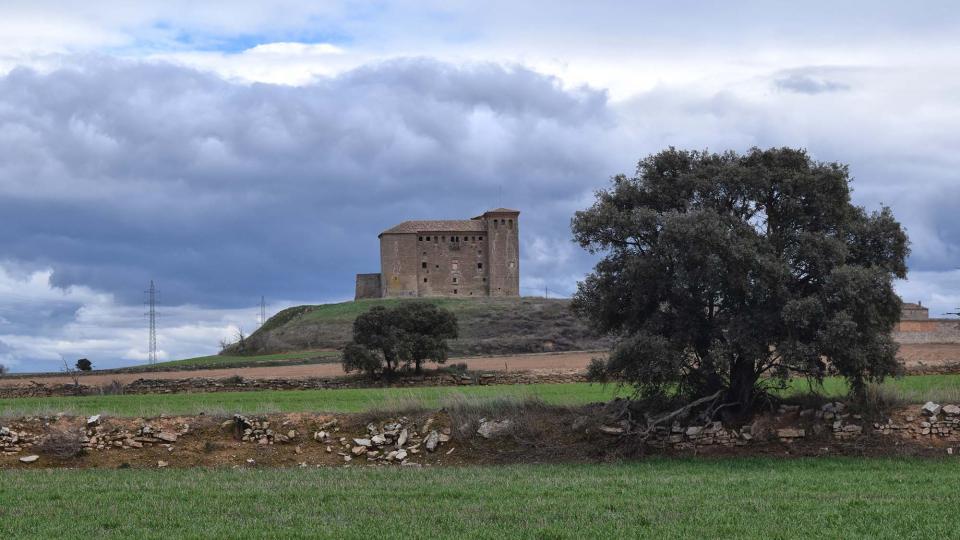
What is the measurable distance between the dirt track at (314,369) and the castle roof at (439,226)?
5294cm

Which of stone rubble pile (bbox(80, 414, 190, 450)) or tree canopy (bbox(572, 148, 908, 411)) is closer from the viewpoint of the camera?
tree canopy (bbox(572, 148, 908, 411))

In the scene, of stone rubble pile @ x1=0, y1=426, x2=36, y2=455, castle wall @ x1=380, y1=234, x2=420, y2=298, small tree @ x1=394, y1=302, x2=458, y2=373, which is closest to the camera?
stone rubble pile @ x1=0, y1=426, x2=36, y2=455

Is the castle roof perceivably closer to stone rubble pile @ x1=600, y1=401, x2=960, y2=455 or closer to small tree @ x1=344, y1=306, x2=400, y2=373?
small tree @ x1=344, y1=306, x2=400, y2=373

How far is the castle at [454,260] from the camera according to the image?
130m

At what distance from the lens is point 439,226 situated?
5226 inches

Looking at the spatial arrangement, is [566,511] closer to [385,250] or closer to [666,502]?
[666,502]

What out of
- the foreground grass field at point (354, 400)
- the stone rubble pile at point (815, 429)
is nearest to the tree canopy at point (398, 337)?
the foreground grass field at point (354, 400)

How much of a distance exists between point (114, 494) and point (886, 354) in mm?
16952

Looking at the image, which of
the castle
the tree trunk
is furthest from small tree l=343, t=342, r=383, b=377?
the castle

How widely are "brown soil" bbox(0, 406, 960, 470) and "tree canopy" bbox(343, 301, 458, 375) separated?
31933 millimetres

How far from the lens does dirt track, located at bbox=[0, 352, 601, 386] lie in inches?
2510

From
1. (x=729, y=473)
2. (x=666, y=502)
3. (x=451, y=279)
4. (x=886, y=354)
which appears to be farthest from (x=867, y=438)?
(x=451, y=279)

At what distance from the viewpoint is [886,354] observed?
23578 millimetres

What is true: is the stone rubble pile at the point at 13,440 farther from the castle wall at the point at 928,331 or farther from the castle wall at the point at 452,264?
the castle wall at the point at 452,264
